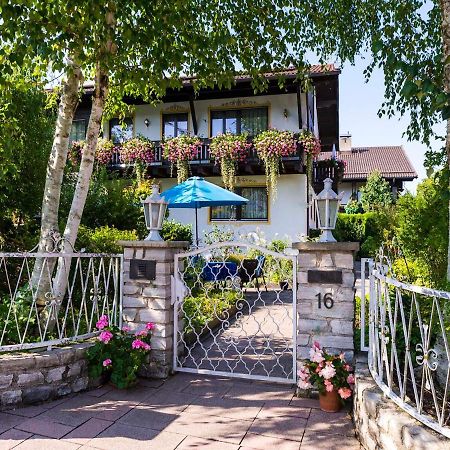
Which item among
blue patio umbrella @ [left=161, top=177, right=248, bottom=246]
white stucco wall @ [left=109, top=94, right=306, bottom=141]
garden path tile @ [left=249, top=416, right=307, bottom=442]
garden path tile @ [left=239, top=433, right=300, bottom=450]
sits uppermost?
white stucco wall @ [left=109, top=94, right=306, bottom=141]

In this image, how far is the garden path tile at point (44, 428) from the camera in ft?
9.46

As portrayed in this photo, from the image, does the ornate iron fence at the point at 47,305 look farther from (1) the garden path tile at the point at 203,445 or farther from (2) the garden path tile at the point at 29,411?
(1) the garden path tile at the point at 203,445

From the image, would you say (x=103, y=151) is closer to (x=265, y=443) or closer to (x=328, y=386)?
(x=328, y=386)

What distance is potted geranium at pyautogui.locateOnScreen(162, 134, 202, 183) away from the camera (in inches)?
469

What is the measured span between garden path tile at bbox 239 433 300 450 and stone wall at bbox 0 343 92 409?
1694mm

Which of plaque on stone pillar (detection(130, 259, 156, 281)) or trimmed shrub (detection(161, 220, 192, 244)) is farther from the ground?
trimmed shrub (detection(161, 220, 192, 244))

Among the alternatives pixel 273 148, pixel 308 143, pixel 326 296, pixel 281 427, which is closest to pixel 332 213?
pixel 326 296

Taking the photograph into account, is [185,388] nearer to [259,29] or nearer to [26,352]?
[26,352]

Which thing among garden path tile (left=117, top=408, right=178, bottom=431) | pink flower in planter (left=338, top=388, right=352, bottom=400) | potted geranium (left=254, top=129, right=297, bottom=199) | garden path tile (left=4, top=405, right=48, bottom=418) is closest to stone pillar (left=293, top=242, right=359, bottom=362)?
pink flower in planter (left=338, top=388, right=352, bottom=400)

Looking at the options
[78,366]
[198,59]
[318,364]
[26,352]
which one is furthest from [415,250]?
[26,352]

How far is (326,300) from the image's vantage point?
3.62 meters

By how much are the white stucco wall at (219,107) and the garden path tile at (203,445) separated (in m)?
10.5

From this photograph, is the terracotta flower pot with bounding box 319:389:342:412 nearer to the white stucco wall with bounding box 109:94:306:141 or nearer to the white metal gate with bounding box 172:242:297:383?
the white metal gate with bounding box 172:242:297:383

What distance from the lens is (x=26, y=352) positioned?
351 centimetres
